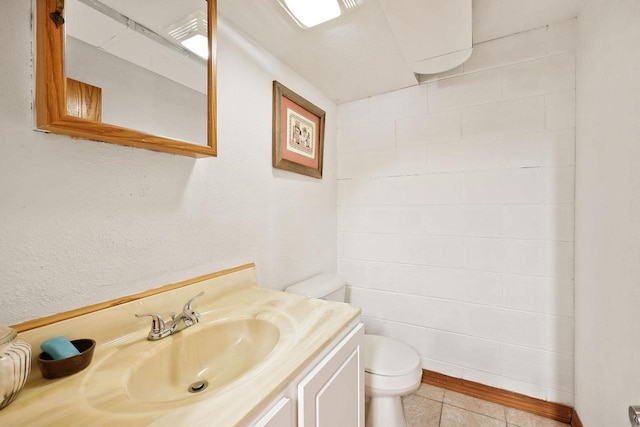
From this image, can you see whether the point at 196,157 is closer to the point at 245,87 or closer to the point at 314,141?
the point at 245,87

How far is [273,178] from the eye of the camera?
146 cm

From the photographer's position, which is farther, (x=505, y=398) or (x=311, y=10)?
(x=505, y=398)

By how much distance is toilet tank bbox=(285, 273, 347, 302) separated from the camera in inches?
58.7

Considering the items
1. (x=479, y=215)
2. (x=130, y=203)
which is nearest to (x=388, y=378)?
(x=479, y=215)

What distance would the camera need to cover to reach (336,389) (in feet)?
2.77

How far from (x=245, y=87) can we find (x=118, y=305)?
1047 mm

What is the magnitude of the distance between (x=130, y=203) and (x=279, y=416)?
770 millimetres

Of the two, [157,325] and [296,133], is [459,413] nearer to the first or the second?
[157,325]

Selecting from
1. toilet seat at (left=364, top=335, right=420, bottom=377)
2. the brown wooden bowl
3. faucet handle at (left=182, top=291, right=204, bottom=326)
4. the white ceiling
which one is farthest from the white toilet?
the white ceiling

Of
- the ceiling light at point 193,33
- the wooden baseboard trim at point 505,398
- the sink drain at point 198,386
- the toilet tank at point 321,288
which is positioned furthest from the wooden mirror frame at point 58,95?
the wooden baseboard trim at point 505,398

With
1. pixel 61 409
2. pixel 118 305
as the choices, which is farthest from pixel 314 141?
pixel 61 409

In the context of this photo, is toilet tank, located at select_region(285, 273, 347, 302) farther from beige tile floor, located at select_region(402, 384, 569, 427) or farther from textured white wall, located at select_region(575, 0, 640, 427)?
textured white wall, located at select_region(575, 0, 640, 427)

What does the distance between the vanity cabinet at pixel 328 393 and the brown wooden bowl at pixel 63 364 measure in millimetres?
465

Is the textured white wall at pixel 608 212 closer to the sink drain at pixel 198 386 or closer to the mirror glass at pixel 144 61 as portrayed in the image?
the sink drain at pixel 198 386
